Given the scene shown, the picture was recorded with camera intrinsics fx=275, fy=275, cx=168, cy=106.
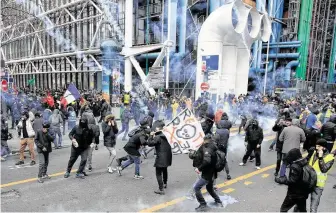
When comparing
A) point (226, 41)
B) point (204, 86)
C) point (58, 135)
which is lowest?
point (58, 135)

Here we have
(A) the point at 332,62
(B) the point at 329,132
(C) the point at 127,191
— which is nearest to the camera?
(C) the point at 127,191

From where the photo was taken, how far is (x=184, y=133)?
5660mm

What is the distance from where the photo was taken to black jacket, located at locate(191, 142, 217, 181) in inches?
178

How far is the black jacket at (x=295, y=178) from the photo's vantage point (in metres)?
3.63

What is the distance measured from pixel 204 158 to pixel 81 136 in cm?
299

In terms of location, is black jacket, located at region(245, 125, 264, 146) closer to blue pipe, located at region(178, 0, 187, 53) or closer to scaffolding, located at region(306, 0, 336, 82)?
blue pipe, located at region(178, 0, 187, 53)

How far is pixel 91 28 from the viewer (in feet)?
89.7

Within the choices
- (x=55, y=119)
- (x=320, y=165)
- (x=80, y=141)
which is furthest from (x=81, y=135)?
(x=320, y=165)

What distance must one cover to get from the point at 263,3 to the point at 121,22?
49.3 ft

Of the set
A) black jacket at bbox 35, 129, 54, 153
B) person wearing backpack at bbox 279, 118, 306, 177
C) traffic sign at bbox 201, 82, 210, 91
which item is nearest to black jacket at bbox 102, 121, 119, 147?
black jacket at bbox 35, 129, 54, 153

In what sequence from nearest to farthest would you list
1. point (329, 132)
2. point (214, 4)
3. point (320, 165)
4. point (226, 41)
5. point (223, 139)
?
point (320, 165)
point (223, 139)
point (329, 132)
point (226, 41)
point (214, 4)

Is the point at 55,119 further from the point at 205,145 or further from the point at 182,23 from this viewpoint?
the point at 182,23

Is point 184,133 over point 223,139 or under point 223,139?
over

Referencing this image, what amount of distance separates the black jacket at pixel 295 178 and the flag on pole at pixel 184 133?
81.4 inches
